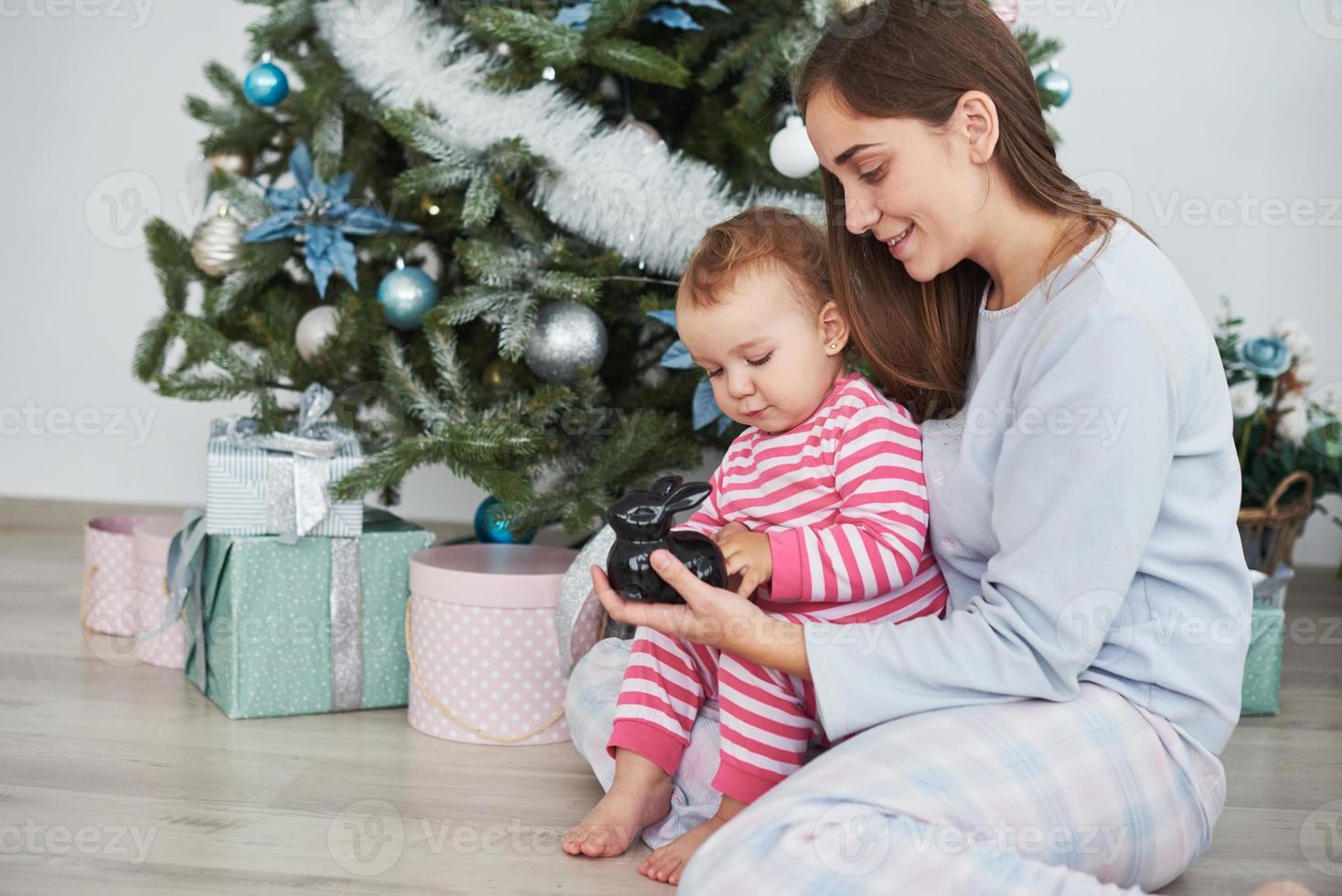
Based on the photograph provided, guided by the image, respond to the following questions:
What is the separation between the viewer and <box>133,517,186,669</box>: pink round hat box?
6.30 feet

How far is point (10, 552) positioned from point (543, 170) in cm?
183

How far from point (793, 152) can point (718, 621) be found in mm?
734

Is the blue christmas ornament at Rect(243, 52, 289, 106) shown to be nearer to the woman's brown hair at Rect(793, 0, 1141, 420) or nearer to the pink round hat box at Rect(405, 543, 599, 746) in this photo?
the pink round hat box at Rect(405, 543, 599, 746)

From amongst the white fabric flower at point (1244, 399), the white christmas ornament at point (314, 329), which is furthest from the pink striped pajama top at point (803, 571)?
the white fabric flower at point (1244, 399)

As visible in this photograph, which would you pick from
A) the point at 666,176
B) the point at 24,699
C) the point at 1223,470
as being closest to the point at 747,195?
the point at 666,176

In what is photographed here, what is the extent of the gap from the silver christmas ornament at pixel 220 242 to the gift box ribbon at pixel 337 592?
0.39 meters

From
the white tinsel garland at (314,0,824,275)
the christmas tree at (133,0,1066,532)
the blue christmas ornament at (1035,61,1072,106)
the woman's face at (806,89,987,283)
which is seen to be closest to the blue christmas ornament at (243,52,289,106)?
the christmas tree at (133,0,1066,532)

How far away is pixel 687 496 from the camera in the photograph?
1.19 meters

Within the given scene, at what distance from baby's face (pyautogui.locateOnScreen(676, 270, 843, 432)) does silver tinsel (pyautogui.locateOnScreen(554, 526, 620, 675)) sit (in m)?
0.35

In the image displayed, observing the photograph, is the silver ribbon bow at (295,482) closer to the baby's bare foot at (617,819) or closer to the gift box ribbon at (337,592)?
the gift box ribbon at (337,592)

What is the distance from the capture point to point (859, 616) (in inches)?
49.3

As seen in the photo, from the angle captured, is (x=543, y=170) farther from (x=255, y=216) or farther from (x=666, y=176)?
(x=255, y=216)

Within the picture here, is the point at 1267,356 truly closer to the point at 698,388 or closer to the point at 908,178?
the point at 698,388

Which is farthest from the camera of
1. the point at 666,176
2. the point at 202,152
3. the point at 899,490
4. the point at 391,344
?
the point at 202,152
